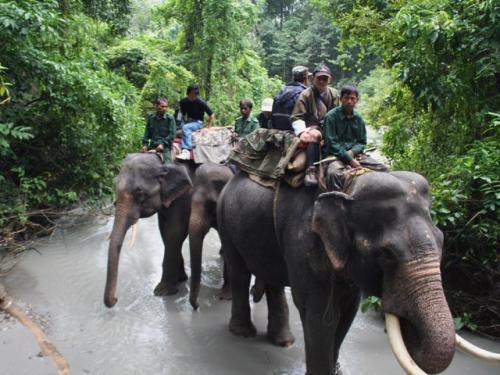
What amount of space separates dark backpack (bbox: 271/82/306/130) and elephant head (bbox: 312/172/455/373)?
188cm

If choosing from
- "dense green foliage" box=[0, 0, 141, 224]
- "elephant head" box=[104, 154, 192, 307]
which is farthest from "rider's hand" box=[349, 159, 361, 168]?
"dense green foliage" box=[0, 0, 141, 224]

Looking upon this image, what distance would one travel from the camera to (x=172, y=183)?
5.91m

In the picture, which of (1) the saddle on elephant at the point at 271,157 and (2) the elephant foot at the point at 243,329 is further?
(2) the elephant foot at the point at 243,329

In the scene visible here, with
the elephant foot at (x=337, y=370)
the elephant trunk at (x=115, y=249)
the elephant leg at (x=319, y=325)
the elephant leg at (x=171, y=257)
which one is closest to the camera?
the elephant leg at (x=319, y=325)

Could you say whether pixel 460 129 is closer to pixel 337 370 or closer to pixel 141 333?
pixel 337 370

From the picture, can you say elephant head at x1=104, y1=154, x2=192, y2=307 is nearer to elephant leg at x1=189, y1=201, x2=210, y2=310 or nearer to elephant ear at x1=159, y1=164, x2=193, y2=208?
elephant ear at x1=159, y1=164, x2=193, y2=208

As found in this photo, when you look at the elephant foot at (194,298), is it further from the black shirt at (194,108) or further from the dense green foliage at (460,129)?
the black shirt at (194,108)

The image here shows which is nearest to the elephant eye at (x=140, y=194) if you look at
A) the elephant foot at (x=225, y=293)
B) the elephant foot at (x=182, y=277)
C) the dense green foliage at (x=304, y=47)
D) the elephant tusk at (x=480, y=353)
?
the elephant foot at (x=182, y=277)

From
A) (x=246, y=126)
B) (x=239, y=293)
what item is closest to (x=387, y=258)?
(x=239, y=293)

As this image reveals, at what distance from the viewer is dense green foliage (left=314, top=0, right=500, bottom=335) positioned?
15.6ft

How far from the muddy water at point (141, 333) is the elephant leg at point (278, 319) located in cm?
9

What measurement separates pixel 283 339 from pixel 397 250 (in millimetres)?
2450

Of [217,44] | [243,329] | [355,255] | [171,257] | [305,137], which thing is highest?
[217,44]

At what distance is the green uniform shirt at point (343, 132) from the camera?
12.0 ft
